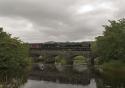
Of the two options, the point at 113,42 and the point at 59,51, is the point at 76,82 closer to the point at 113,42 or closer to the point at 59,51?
the point at 113,42

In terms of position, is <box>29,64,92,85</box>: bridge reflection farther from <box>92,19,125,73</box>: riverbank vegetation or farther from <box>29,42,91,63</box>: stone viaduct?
<box>29,42,91,63</box>: stone viaduct

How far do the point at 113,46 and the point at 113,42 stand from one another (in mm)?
1776

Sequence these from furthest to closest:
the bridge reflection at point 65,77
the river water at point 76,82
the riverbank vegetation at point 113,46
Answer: the riverbank vegetation at point 113,46 → the bridge reflection at point 65,77 → the river water at point 76,82

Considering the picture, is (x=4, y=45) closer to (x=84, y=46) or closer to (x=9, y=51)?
(x=9, y=51)

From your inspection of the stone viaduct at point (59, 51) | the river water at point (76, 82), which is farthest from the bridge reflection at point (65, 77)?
the stone viaduct at point (59, 51)

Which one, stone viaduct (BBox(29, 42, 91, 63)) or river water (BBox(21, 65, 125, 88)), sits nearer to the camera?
river water (BBox(21, 65, 125, 88))

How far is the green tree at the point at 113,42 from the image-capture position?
75938 mm

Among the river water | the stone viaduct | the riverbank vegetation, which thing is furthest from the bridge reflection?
the stone viaduct

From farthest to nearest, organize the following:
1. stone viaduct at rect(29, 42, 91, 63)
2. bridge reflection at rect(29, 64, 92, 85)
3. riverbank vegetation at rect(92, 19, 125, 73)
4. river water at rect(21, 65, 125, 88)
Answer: stone viaduct at rect(29, 42, 91, 63)
riverbank vegetation at rect(92, 19, 125, 73)
bridge reflection at rect(29, 64, 92, 85)
river water at rect(21, 65, 125, 88)

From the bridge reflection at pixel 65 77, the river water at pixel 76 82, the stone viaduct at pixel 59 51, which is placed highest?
the stone viaduct at pixel 59 51

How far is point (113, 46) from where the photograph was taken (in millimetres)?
77375

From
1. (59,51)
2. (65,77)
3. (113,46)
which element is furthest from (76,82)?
(59,51)

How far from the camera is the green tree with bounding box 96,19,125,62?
7594cm

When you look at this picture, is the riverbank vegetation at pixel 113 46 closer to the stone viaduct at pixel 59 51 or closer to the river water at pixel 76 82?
the river water at pixel 76 82
